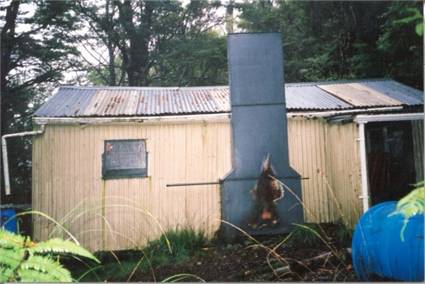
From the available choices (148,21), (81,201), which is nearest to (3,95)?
(81,201)

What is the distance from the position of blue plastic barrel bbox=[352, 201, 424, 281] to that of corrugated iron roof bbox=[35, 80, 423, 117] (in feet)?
12.0

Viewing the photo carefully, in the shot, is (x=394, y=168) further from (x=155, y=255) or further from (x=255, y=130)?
(x=155, y=255)

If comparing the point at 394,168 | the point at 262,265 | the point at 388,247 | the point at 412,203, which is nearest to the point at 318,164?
the point at 394,168

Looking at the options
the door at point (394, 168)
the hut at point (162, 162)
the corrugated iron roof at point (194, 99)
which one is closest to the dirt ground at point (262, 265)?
the hut at point (162, 162)

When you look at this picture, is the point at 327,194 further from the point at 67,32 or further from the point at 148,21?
the point at 148,21

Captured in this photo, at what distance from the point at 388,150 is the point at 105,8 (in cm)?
1515

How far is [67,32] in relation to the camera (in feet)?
48.7

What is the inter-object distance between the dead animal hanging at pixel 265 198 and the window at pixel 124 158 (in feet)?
7.87

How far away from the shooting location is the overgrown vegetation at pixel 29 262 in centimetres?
204

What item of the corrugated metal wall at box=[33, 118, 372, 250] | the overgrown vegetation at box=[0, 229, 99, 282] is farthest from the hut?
the overgrown vegetation at box=[0, 229, 99, 282]

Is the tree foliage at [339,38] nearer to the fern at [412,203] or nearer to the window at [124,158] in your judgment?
the window at [124,158]

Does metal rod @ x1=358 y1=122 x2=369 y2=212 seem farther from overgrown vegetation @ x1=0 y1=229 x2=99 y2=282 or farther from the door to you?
overgrown vegetation @ x1=0 y1=229 x2=99 y2=282

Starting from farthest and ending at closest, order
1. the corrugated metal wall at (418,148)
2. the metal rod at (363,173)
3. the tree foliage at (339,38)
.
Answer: the tree foliage at (339,38)
the corrugated metal wall at (418,148)
the metal rod at (363,173)

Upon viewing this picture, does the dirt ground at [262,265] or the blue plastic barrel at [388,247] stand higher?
the blue plastic barrel at [388,247]
